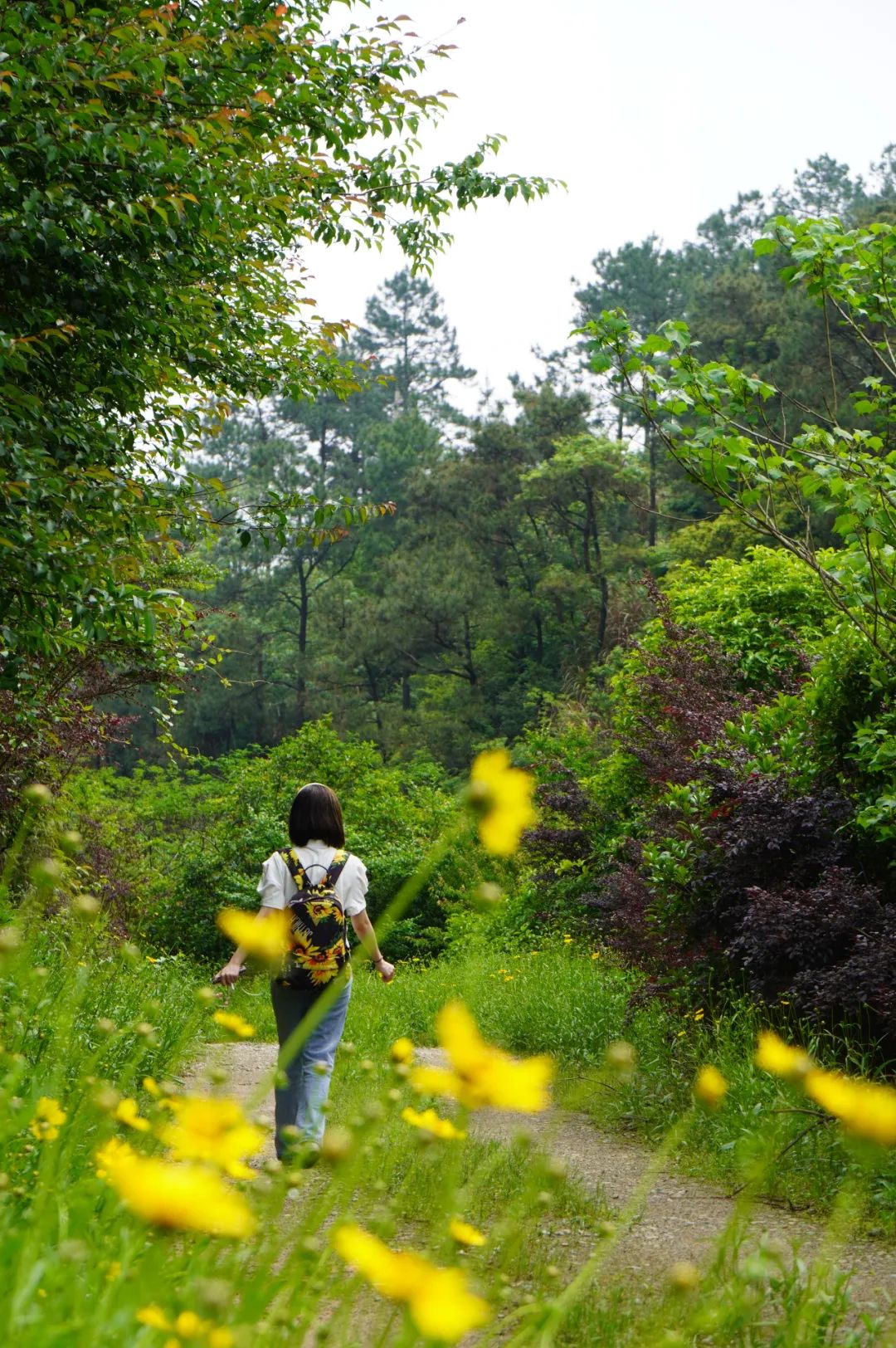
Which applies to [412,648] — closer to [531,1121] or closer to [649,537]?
[649,537]

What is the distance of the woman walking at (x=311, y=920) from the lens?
4.10 m

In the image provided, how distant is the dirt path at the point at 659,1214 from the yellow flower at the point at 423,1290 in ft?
4.48

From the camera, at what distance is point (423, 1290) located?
0.98m

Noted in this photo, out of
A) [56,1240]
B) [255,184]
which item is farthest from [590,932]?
[56,1240]

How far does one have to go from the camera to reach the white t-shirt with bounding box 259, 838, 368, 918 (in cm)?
417

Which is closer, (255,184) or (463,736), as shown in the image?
(255,184)

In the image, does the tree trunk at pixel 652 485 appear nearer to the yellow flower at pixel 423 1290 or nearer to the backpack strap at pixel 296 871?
the backpack strap at pixel 296 871

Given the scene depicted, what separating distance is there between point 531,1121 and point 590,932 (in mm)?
5376

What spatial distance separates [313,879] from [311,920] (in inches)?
5.8

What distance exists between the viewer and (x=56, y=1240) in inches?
74.3

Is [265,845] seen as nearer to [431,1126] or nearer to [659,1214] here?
[659,1214]

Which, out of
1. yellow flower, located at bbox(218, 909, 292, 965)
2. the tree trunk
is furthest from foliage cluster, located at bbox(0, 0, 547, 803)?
the tree trunk

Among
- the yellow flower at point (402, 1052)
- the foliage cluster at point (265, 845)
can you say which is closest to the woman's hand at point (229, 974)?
the yellow flower at point (402, 1052)

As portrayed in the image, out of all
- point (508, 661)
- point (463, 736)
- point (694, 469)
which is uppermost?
point (694, 469)
